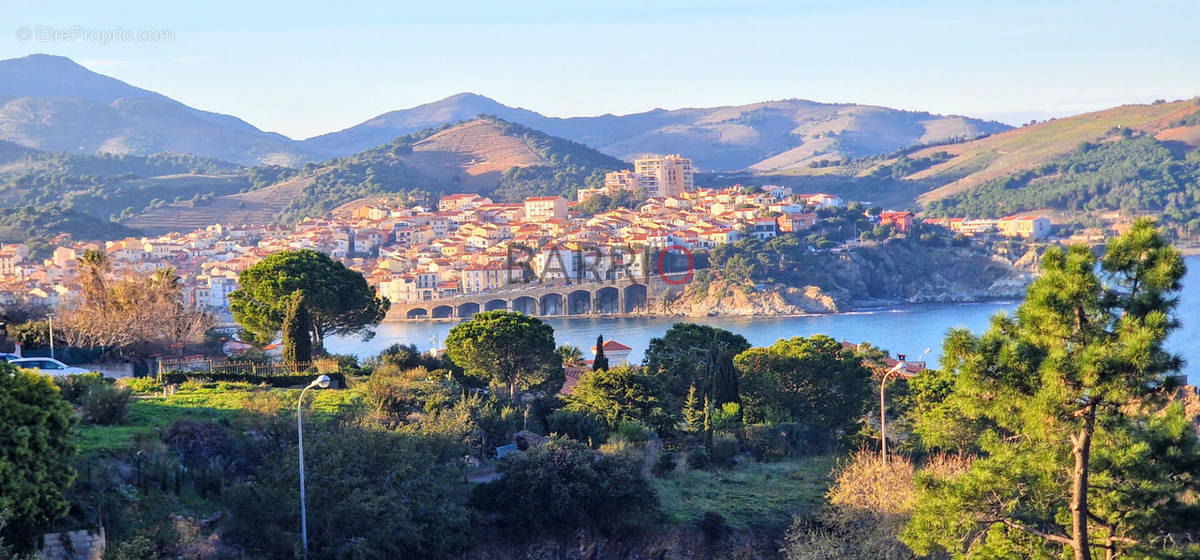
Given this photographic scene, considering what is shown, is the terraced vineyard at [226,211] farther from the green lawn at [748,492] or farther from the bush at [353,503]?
the bush at [353,503]

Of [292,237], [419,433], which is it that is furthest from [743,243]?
[419,433]

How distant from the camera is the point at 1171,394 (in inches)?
291

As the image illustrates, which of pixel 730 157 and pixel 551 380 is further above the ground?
pixel 730 157

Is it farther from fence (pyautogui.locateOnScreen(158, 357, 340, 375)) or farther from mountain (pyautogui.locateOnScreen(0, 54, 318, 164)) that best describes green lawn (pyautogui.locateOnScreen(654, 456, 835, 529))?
mountain (pyautogui.locateOnScreen(0, 54, 318, 164))

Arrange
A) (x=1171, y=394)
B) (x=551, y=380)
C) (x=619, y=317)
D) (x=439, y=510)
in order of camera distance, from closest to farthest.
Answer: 1. (x=1171, y=394)
2. (x=439, y=510)
3. (x=551, y=380)
4. (x=619, y=317)

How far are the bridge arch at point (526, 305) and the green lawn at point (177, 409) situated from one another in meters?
45.0

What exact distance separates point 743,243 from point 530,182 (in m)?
43.4

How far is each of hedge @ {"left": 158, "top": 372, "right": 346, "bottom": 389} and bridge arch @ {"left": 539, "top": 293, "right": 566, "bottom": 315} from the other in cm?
Result: 4418

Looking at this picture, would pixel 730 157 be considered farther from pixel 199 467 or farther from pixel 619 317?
pixel 199 467

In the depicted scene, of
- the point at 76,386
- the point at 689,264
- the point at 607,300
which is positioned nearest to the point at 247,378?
the point at 76,386

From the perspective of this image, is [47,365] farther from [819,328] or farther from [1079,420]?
[819,328]

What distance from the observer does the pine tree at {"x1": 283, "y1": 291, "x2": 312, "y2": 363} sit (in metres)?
17.0

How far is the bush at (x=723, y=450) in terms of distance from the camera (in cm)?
1433

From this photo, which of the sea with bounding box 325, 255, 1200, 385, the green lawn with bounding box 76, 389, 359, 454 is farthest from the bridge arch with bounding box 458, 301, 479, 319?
the green lawn with bounding box 76, 389, 359, 454
